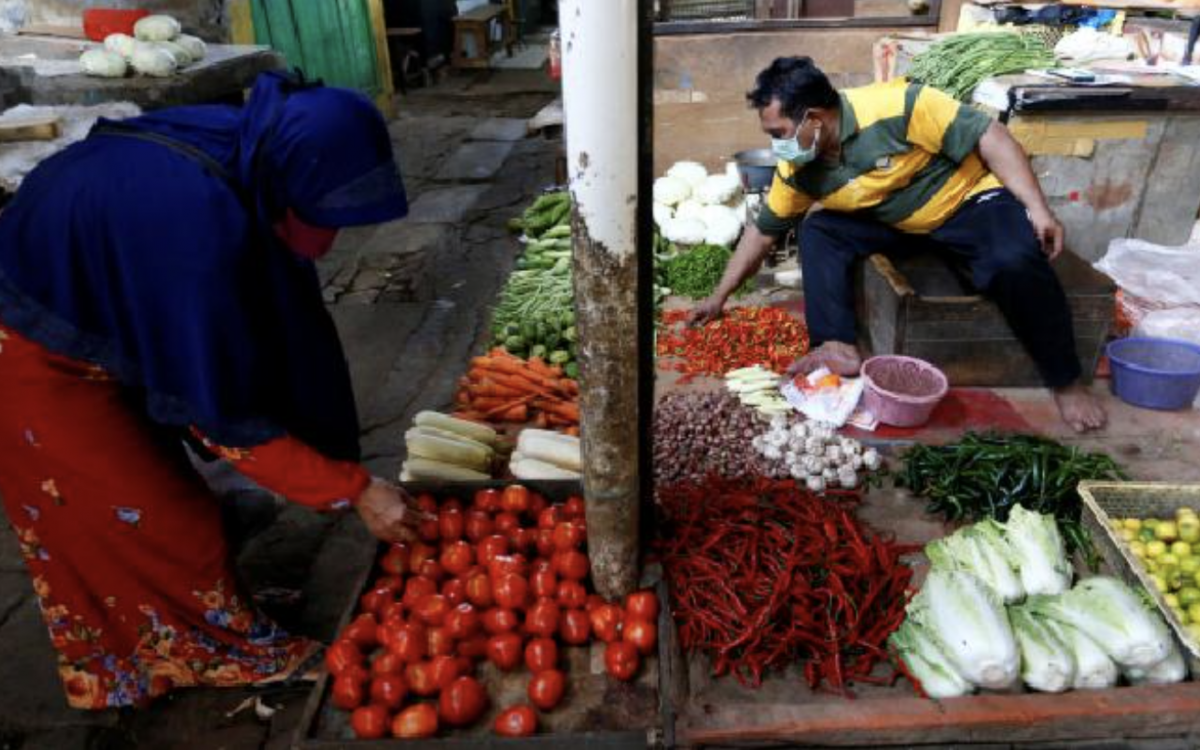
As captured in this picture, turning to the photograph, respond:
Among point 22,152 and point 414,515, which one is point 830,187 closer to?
point 414,515

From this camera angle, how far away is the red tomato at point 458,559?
105 inches

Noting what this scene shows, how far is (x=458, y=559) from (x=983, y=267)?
3.16 meters

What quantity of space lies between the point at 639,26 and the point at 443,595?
5.86 ft

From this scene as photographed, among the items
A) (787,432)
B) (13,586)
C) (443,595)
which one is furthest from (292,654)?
(787,432)

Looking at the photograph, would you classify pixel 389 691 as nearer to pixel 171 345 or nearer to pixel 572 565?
pixel 572 565

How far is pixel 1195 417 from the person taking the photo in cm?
412

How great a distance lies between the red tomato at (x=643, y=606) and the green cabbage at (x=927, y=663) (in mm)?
745

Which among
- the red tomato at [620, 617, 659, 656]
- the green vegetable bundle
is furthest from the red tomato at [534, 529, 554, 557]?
the green vegetable bundle

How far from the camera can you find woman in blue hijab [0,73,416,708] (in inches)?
77.6

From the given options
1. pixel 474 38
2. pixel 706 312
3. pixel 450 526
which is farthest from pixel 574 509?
pixel 474 38

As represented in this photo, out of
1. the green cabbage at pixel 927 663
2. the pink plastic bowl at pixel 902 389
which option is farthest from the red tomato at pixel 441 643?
the pink plastic bowl at pixel 902 389

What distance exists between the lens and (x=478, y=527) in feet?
9.16

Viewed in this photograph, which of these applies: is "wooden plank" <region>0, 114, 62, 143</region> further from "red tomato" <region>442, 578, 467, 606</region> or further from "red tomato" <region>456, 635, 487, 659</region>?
"red tomato" <region>456, 635, 487, 659</region>

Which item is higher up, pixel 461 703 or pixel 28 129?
pixel 28 129
